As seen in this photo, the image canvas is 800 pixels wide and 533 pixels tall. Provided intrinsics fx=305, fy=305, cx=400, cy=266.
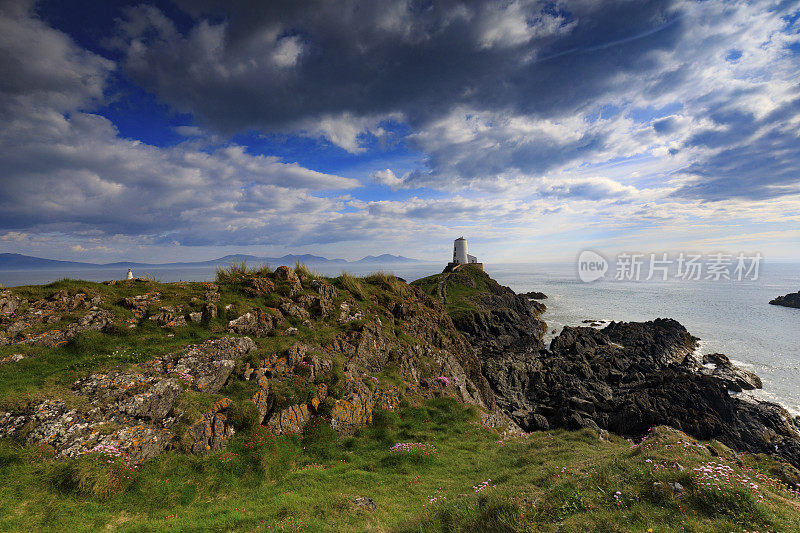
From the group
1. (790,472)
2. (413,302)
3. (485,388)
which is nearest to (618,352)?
(485,388)

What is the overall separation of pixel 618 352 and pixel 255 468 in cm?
5365

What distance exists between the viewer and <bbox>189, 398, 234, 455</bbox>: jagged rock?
38.3 ft

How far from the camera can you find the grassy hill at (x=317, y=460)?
719cm

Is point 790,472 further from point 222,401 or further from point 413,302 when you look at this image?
point 413,302

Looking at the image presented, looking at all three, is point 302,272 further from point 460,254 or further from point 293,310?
point 460,254

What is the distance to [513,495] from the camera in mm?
8781

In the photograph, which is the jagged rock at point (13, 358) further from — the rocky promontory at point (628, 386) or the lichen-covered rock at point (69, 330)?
the rocky promontory at point (628, 386)

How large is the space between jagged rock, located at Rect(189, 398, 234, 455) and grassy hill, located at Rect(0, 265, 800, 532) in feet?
0.81

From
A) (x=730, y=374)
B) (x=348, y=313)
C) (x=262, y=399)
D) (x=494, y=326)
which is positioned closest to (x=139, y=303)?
(x=262, y=399)

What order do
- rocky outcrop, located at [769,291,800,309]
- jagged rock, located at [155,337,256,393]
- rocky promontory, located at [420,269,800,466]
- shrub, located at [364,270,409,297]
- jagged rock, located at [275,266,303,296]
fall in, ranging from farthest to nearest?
Result: rocky outcrop, located at [769,291,800,309] < shrub, located at [364,270,409,297] < rocky promontory, located at [420,269,800,466] < jagged rock, located at [275,266,303,296] < jagged rock, located at [155,337,256,393]

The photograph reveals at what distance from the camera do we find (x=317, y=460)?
13305 millimetres

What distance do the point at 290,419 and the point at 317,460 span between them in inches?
89.3

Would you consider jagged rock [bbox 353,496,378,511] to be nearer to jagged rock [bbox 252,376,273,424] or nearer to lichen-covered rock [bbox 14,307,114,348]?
jagged rock [bbox 252,376,273,424]

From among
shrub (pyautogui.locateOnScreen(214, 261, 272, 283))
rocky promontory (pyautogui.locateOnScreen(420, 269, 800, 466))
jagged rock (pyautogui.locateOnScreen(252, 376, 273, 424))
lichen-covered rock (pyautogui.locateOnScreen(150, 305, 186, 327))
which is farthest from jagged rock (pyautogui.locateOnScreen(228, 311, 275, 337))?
rocky promontory (pyautogui.locateOnScreen(420, 269, 800, 466))
